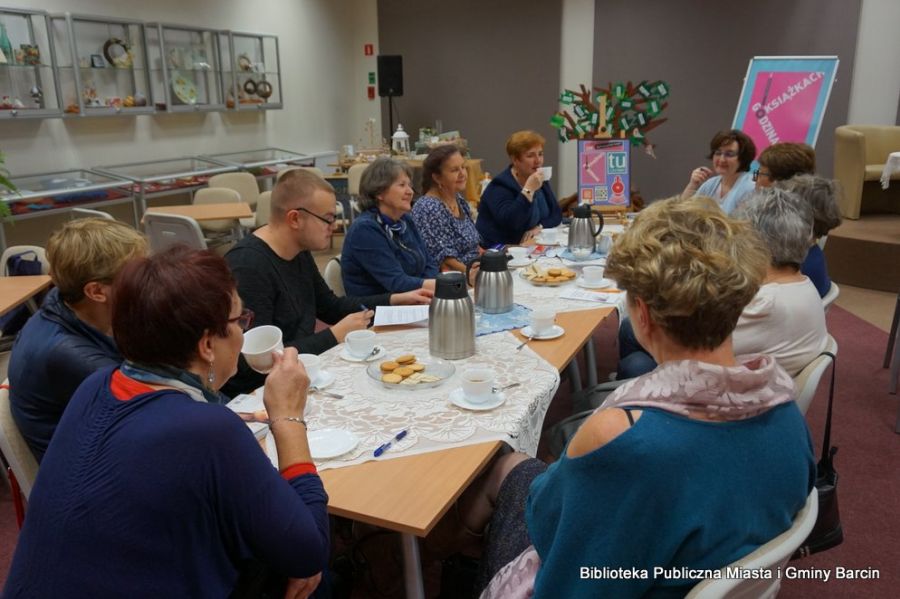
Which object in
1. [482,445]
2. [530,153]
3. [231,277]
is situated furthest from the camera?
[530,153]

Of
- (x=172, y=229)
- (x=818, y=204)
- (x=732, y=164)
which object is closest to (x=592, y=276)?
(x=818, y=204)

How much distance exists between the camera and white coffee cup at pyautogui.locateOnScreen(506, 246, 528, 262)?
3316 mm

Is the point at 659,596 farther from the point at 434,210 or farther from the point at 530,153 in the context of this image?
the point at 530,153

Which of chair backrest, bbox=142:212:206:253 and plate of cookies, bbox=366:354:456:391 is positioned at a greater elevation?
chair backrest, bbox=142:212:206:253

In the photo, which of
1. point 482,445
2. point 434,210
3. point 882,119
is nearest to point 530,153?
point 434,210

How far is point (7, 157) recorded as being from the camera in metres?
5.29

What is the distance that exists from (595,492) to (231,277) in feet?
2.47

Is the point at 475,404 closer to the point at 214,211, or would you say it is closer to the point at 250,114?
the point at 214,211

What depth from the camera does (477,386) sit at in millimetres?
1706

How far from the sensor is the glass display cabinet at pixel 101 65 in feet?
18.1

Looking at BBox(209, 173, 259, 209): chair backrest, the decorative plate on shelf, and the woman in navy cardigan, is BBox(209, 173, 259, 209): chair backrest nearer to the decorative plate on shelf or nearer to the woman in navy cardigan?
the decorative plate on shelf

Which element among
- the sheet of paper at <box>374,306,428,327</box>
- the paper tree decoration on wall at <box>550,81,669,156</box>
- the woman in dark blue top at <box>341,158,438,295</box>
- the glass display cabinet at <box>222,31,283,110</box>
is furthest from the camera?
the glass display cabinet at <box>222,31,283,110</box>

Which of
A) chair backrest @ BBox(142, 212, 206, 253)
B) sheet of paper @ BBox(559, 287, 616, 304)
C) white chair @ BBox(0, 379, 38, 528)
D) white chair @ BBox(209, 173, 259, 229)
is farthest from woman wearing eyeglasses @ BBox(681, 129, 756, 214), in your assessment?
white chair @ BBox(209, 173, 259, 229)

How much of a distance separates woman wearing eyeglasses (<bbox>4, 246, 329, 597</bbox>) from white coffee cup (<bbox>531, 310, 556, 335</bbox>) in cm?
114
